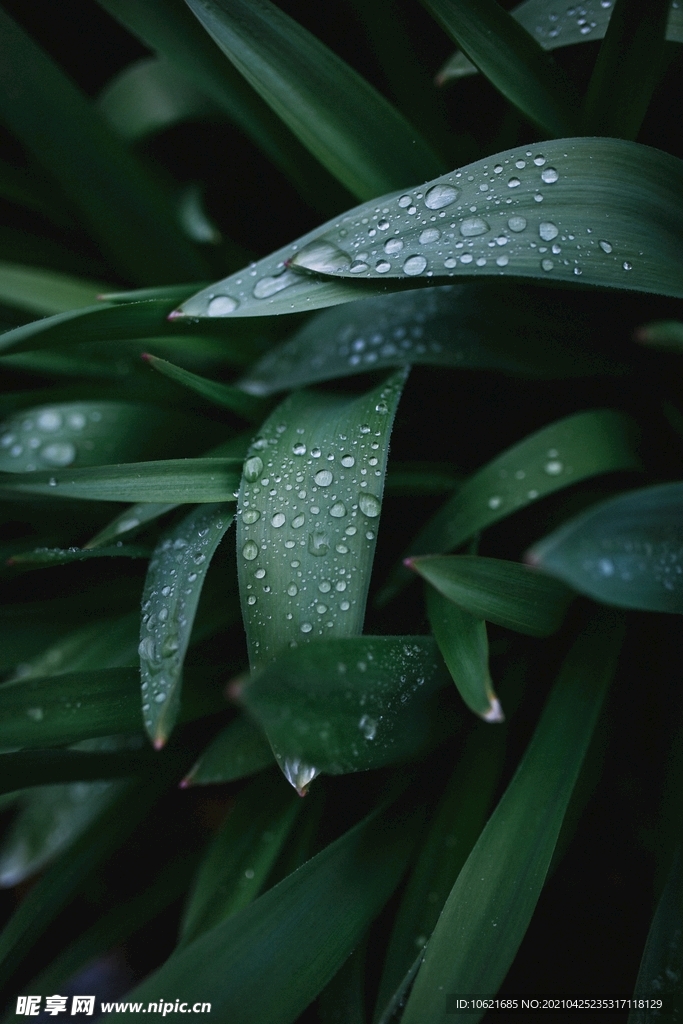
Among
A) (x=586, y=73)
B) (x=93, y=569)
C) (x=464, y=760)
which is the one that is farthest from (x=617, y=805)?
(x=586, y=73)

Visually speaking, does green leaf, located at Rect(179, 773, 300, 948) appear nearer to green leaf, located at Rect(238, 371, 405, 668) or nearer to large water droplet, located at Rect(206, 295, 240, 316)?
green leaf, located at Rect(238, 371, 405, 668)

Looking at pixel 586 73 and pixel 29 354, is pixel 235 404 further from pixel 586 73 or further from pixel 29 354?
pixel 586 73

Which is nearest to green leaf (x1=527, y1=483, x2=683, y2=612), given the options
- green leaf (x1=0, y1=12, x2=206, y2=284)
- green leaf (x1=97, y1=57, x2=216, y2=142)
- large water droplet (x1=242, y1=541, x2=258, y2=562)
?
large water droplet (x1=242, y1=541, x2=258, y2=562)

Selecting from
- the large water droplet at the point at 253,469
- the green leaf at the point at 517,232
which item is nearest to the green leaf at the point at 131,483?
the large water droplet at the point at 253,469

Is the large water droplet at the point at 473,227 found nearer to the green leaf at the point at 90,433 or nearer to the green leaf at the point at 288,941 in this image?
the green leaf at the point at 90,433

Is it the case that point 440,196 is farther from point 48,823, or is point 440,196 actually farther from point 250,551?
point 48,823
